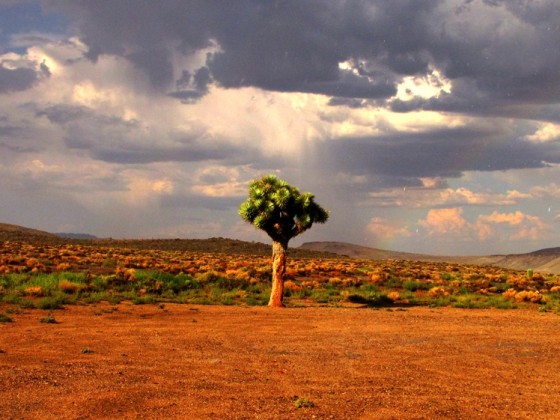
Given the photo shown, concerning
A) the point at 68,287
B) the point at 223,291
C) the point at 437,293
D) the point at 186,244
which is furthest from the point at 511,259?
the point at 68,287

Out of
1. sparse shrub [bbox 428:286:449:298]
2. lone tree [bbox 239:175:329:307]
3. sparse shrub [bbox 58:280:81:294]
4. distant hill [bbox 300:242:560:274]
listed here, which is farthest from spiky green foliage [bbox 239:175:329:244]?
distant hill [bbox 300:242:560:274]

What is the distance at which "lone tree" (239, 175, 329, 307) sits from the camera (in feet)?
90.4

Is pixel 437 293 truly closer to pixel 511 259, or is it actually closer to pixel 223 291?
pixel 223 291

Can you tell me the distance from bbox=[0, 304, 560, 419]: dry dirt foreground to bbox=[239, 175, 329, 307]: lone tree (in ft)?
18.9

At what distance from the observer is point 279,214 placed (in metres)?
27.9

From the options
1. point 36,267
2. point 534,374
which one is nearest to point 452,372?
point 534,374

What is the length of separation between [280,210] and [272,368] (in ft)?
49.3

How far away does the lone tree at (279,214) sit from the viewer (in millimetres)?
27562

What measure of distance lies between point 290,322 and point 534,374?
9587 mm

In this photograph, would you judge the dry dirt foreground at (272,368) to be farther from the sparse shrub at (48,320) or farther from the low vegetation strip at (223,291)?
the low vegetation strip at (223,291)

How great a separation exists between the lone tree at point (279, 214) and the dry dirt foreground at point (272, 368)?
5749 millimetres

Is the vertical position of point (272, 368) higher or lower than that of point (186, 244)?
lower

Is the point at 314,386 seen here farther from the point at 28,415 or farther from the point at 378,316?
the point at 378,316

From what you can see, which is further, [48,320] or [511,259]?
[511,259]
